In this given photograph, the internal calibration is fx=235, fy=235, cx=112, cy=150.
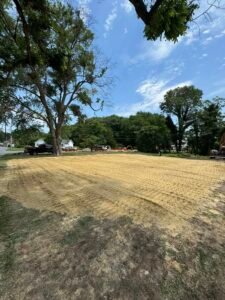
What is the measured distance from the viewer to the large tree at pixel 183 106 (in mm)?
→ 45469

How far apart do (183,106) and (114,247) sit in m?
46.3

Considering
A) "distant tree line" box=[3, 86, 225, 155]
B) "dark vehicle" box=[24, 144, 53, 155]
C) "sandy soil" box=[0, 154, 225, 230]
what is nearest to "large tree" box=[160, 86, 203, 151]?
"distant tree line" box=[3, 86, 225, 155]

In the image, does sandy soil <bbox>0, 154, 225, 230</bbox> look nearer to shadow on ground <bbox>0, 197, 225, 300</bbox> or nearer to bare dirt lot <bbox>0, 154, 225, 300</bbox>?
bare dirt lot <bbox>0, 154, 225, 300</bbox>

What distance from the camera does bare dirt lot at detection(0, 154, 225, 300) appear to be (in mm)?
2207

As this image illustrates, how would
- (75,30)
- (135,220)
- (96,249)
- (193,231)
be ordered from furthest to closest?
(75,30), (135,220), (193,231), (96,249)

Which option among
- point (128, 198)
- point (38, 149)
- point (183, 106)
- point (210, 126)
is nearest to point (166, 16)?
point (128, 198)

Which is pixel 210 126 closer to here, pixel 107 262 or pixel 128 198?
pixel 128 198

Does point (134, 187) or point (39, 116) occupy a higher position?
point (39, 116)

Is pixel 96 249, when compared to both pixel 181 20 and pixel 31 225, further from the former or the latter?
pixel 181 20

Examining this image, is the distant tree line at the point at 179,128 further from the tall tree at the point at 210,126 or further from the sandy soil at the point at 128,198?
the sandy soil at the point at 128,198

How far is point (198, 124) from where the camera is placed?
44031mm

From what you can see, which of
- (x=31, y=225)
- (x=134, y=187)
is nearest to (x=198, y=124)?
(x=134, y=187)

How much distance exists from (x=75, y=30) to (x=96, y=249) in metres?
21.7

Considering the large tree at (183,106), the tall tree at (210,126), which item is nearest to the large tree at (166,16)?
the tall tree at (210,126)
